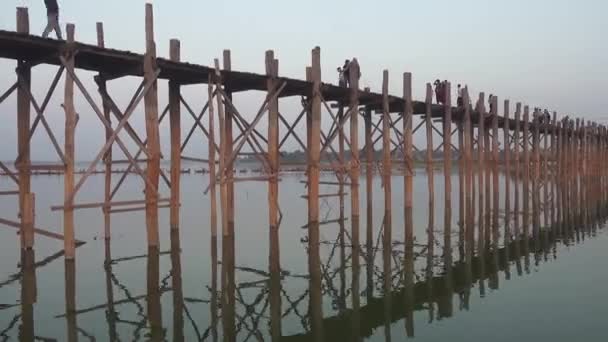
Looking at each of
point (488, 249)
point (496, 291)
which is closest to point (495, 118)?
point (488, 249)

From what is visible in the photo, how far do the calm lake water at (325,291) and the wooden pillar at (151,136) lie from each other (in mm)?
761

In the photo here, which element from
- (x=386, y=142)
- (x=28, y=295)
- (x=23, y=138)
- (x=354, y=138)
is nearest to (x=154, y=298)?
(x=28, y=295)

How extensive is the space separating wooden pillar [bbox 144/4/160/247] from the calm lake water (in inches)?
30.0

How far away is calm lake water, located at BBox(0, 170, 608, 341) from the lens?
718cm

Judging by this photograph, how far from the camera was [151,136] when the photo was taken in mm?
10008

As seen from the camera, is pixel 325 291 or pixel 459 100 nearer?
pixel 325 291

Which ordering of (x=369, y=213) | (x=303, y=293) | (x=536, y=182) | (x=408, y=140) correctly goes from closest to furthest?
(x=303, y=293)
(x=408, y=140)
(x=369, y=213)
(x=536, y=182)

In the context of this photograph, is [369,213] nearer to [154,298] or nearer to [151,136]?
[151,136]

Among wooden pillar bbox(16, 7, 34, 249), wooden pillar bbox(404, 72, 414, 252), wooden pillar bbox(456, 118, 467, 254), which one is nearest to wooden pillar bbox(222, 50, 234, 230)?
wooden pillar bbox(16, 7, 34, 249)

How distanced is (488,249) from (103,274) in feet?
29.3

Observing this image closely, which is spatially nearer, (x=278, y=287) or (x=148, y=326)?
(x=148, y=326)

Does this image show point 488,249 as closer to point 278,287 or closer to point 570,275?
point 570,275

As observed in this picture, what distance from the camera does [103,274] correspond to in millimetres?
10031

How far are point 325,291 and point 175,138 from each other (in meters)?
4.98
